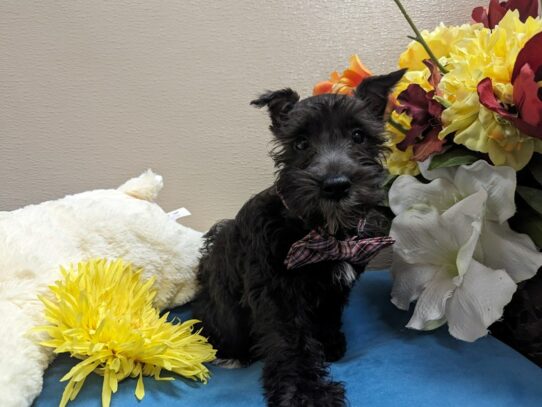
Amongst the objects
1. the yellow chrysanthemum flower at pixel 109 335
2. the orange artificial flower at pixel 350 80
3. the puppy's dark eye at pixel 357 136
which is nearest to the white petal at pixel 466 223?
the puppy's dark eye at pixel 357 136

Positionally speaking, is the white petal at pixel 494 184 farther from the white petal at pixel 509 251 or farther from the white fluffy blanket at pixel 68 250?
the white fluffy blanket at pixel 68 250

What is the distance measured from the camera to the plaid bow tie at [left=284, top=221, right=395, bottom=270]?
99cm

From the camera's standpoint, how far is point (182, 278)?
4.47ft

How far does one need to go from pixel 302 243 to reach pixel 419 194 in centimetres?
33

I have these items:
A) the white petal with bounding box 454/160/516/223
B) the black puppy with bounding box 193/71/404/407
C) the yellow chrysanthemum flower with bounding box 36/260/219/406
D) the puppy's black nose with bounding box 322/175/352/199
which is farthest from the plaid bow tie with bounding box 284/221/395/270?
the yellow chrysanthemum flower with bounding box 36/260/219/406

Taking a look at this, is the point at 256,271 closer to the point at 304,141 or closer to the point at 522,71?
the point at 304,141

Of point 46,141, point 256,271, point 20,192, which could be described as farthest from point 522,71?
point 20,192

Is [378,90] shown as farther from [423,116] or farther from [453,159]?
[453,159]

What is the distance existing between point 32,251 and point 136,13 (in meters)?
0.81

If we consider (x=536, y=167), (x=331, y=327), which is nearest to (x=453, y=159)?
(x=536, y=167)

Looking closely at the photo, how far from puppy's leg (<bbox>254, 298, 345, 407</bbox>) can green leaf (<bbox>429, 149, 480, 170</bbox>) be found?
0.45m

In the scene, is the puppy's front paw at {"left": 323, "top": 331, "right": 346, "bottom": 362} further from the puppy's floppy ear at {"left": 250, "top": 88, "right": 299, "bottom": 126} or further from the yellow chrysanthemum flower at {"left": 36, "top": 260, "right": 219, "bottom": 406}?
the puppy's floppy ear at {"left": 250, "top": 88, "right": 299, "bottom": 126}

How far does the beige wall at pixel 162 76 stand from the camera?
58.6 inches

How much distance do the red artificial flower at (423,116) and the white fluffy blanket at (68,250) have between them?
0.70 meters
